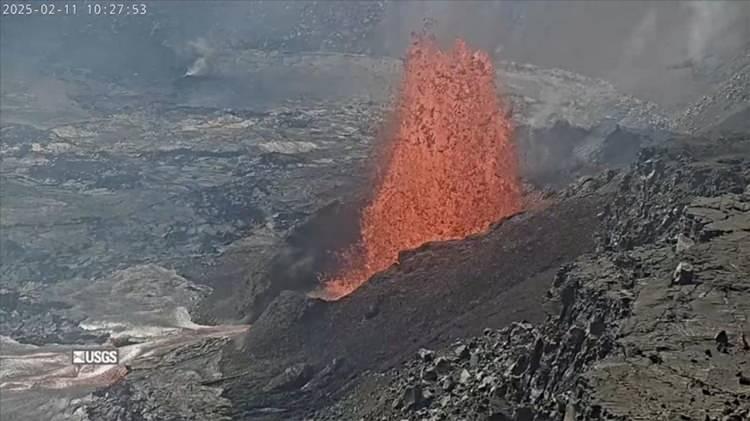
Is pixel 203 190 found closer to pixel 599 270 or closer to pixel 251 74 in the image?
pixel 251 74

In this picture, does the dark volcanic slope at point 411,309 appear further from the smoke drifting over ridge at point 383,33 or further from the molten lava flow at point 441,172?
the smoke drifting over ridge at point 383,33

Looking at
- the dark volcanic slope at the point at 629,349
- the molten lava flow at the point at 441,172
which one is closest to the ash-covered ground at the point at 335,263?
the dark volcanic slope at the point at 629,349

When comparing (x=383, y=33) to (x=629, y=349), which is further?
(x=383, y=33)

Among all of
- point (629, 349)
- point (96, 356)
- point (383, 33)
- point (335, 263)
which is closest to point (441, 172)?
point (335, 263)

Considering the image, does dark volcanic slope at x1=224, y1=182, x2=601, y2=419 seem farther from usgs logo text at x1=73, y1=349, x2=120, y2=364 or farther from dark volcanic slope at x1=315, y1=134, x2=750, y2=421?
usgs logo text at x1=73, y1=349, x2=120, y2=364

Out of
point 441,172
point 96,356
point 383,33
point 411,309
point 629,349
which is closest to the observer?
point 629,349

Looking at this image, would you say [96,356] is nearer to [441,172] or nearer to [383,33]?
[441,172]
